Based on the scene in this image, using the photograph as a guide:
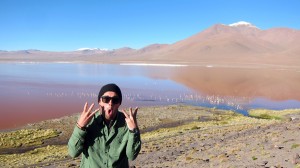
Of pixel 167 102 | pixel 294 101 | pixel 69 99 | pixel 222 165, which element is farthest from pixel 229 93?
pixel 222 165

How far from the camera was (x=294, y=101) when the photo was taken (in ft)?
131

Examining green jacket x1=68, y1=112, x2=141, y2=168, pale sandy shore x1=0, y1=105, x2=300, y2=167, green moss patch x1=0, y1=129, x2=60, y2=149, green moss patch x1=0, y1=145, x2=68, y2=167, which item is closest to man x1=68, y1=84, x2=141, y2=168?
green jacket x1=68, y1=112, x2=141, y2=168

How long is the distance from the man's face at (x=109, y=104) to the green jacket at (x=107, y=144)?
0.07m

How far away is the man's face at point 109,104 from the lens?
345 centimetres

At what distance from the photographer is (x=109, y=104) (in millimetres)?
3449

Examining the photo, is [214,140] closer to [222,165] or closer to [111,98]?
[222,165]

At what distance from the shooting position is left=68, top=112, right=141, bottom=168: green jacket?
11.1 feet

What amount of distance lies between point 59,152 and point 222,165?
8726mm

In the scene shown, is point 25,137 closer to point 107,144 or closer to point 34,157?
point 34,157

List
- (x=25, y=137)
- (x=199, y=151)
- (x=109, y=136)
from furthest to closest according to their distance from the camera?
(x=25, y=137)
(x=199, y=151)
(x=109, y=136)

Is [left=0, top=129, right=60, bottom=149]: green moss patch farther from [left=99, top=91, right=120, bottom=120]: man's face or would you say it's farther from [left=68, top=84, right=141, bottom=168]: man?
[left=99, top=91, right=120, bottom=120]: man's face

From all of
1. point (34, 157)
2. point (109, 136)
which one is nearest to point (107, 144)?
point (109, 136)

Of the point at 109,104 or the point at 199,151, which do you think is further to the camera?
the point at 199,151

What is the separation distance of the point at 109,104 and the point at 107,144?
1.42ft
